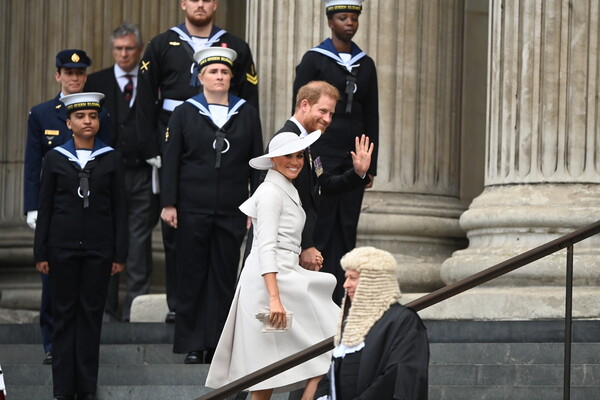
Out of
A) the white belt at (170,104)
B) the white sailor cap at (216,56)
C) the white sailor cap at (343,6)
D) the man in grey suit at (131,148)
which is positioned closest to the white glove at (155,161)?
the white belt at (170,104)

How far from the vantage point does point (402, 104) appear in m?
13.3

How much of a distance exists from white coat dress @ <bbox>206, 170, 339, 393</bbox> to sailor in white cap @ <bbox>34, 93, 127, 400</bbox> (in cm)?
175

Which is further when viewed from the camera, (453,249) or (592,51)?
(453,249)

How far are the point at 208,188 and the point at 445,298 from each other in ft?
8.73

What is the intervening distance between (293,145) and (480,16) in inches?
278

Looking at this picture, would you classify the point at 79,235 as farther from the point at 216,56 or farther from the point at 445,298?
the point at 445,298

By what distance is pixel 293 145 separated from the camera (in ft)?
30.8

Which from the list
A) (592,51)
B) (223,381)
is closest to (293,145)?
(223,381)

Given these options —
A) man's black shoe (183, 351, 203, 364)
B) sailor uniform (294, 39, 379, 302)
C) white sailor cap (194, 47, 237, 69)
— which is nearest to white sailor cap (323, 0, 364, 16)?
sailor uniform (294, 39, 379, 302)

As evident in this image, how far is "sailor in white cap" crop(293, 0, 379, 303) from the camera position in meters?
11.4

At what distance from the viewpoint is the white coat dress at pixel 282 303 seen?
366 inches

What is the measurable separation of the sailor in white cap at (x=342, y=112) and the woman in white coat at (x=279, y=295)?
1827 millimetres

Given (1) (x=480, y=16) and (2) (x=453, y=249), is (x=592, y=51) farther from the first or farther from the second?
(1) (x=480, y=16)

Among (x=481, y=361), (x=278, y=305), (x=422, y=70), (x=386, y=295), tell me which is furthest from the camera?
(x=422, y=70)
